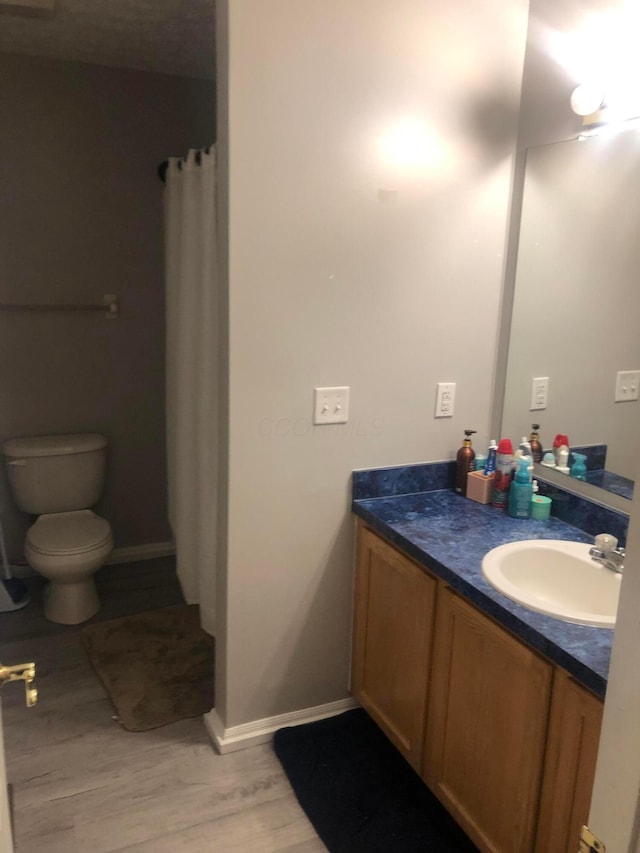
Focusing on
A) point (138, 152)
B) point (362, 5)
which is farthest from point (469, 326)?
point (138, 152)

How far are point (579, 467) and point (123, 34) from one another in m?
2.35

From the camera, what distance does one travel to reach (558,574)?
73.1 inches

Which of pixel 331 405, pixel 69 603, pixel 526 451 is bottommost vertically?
pixel 69 603

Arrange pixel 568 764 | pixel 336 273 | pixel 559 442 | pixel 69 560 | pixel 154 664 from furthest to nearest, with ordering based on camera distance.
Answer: pixel 69 560 → pixel 154 664 → pixel 559 442 → pixel 336 273 → pixel 568 764

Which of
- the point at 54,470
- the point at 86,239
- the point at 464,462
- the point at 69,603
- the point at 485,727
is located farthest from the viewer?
the point at 86,239

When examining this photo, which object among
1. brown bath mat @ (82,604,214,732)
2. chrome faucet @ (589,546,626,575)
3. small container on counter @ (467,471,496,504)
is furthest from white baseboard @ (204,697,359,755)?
chrome faucet @ (589,546,626,575)

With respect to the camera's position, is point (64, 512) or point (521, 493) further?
point (64, 512)

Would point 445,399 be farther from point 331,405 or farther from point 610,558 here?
point 610,558

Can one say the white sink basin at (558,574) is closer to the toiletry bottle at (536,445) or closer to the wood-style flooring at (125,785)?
the toiletry bottle at (536,445)

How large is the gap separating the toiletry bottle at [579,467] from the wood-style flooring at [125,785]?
1.27 meters

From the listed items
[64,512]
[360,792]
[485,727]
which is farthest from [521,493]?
[64,512]

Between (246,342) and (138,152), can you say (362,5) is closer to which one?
(246,342)

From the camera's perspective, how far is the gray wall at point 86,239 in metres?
3.06

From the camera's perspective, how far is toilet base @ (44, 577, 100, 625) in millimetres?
2971
